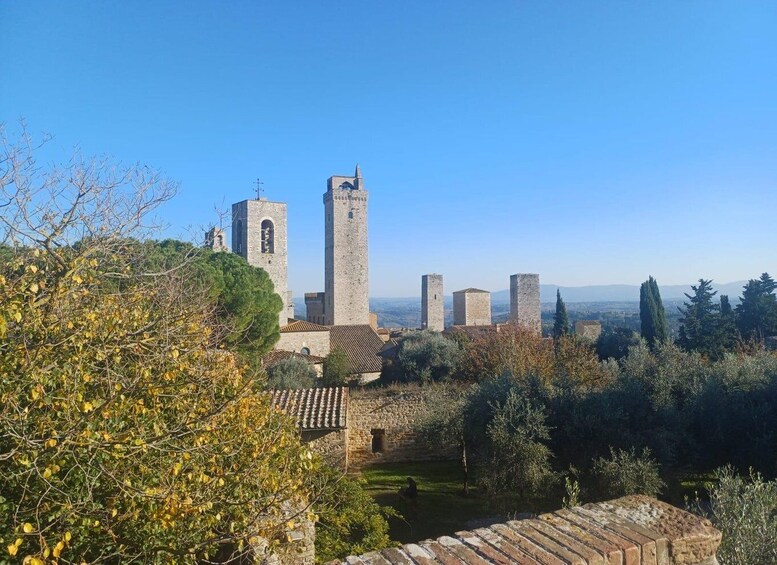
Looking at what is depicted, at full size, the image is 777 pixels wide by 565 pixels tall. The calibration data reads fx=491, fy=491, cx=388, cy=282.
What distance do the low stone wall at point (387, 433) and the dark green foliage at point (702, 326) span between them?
18711 mm

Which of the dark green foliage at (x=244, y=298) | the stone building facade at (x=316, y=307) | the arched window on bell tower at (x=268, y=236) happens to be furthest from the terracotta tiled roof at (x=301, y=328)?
the stone building facade at (x=316, y=307)

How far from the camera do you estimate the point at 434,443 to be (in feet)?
42.1

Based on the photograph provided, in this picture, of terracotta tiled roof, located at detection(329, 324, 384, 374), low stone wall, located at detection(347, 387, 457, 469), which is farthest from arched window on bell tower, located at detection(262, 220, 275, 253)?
low stone wall, located at detection(347, 387, 457, 469)

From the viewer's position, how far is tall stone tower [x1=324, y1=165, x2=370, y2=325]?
1591 inches

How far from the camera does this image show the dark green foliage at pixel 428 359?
2361 centimetres

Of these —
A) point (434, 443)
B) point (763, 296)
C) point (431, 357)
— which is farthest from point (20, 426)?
point (763, 296)

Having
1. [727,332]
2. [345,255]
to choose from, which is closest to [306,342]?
[345,255]

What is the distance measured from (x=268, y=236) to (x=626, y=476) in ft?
104

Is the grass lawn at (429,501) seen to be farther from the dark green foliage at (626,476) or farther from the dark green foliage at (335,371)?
the dark green foliage at (335,371)

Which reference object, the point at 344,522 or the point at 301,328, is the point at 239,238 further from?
the point at 344,522

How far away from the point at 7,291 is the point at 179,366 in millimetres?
1551

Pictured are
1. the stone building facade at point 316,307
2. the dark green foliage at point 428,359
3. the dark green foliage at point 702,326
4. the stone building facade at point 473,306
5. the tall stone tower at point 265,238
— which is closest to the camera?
the dark green foliage at point 428,359

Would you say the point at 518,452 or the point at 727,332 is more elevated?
the point at 727,332

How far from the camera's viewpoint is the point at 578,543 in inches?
93.9
